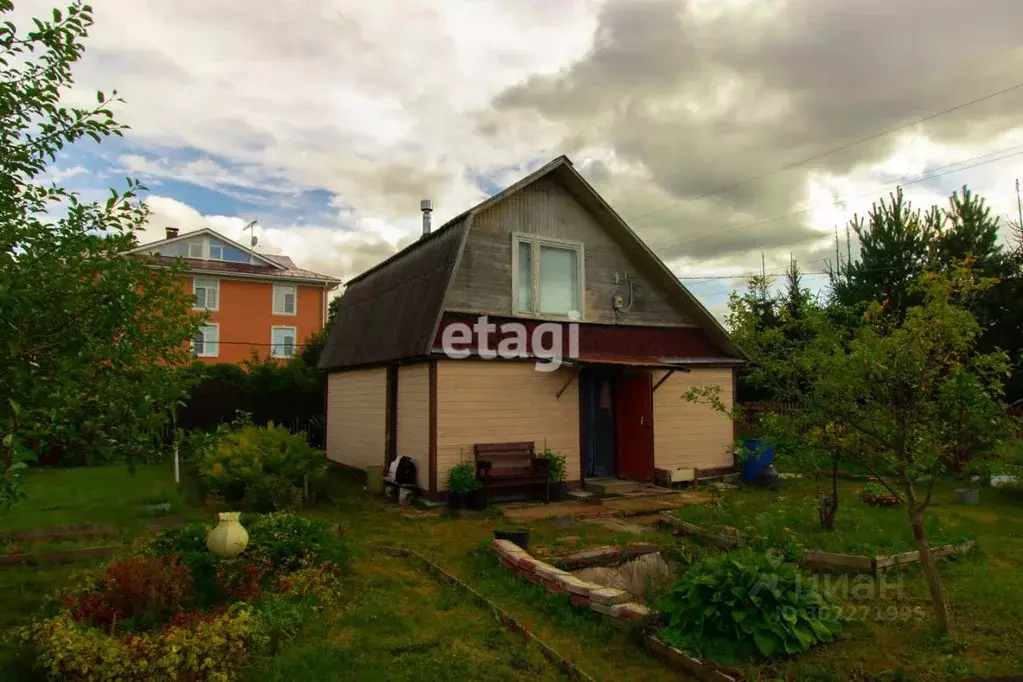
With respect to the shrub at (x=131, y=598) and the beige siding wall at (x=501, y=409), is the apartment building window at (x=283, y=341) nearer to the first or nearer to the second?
the beige siding wall at (x=501, y=409)

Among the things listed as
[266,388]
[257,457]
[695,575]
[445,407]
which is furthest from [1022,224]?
[266,388]

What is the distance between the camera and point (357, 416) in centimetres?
1648

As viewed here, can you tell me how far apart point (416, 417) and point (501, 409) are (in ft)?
5.69

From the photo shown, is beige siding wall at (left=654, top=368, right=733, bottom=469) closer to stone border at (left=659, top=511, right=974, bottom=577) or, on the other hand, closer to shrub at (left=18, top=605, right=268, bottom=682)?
stone border at (left=659, top=511, right=974, bottom=577)

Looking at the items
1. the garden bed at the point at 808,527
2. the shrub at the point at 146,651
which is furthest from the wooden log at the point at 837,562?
the shrub at the point at 146,651

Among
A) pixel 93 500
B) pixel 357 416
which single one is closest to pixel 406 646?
pixel 93 500

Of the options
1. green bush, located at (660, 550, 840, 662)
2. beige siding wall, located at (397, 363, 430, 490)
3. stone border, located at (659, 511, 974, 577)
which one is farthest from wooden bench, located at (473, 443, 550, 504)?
green bush, located at (660, 550, 840, 662)

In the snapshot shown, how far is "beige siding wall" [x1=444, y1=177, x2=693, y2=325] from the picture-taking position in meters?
12.8

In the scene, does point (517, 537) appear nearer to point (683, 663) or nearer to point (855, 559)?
point (683, 663)

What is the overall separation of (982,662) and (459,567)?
5.08 m

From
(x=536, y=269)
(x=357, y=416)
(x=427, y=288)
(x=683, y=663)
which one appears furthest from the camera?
(x=357, y=416)

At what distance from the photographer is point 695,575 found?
553 cm

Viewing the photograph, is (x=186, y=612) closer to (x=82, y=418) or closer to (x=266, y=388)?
(x=82, y=418)

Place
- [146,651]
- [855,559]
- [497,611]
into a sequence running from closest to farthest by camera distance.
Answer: [146,651] < [497,611] < [855,559]
